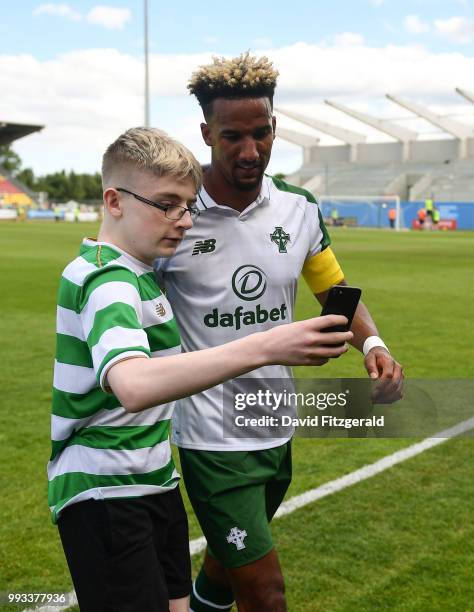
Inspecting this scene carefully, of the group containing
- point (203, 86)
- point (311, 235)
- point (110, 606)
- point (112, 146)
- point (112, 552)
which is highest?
point (203, 86)

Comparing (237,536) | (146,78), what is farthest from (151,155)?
(146,78)

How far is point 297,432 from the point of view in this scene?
276 centimetres

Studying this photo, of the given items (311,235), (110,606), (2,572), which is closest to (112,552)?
(110,606)

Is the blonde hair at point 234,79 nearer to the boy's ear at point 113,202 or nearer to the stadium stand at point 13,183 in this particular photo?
the boy's ear at point 113,202

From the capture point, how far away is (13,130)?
72.2m

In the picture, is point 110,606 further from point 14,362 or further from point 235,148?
point 14,362

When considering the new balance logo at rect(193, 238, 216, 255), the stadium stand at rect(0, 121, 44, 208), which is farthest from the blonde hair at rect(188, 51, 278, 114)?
the stadium stand at rect(0, 121, 44, 208)

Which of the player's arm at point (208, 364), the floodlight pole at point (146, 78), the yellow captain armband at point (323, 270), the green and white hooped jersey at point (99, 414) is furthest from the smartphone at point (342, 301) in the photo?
the floodlight pole at point (146, 78)

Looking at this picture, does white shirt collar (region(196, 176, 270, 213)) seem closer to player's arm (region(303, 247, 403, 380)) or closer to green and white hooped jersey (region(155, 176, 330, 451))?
green and white hooped jersey (region(155, 176, 330, 451))

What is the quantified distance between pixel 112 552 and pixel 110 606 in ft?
0.42

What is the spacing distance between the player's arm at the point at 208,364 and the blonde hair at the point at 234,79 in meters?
1.15

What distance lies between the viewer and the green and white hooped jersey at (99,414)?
6.18 feet

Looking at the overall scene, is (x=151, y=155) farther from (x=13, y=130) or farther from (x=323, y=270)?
(x=13, y=130)

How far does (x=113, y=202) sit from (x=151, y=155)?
0.15 metres
